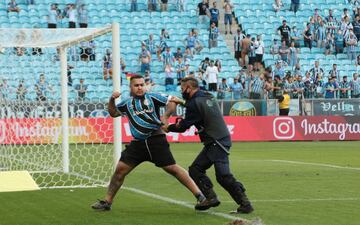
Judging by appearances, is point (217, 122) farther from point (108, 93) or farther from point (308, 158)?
point (108, 93)

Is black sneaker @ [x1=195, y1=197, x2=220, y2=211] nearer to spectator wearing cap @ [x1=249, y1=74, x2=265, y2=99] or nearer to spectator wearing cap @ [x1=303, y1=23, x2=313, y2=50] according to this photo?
spectator wearing cap @ [x1=249, y1=74, x2=265, y2=99]

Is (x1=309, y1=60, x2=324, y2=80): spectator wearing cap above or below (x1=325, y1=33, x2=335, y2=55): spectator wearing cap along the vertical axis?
below

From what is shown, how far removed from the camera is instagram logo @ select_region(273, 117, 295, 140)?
109 feet

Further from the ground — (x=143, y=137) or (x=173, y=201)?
(x=143, y=137)

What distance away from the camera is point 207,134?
446 inches

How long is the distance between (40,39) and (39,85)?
6925 mm

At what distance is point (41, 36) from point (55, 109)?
498cm

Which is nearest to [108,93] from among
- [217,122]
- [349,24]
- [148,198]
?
[349,24]

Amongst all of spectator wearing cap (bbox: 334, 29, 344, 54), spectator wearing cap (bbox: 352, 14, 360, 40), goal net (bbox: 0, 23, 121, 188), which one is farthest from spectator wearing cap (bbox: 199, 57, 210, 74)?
spectator wearing cap (bbox: 352, 14, 360, 40)

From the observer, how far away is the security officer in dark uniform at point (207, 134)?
11188 millimetres

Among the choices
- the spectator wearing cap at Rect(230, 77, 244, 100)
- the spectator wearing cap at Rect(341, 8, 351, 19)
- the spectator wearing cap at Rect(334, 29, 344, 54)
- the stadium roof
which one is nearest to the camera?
the stadium roof

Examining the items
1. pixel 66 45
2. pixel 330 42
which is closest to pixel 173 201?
pixel 66 45

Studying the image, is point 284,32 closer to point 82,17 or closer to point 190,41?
point 190,41

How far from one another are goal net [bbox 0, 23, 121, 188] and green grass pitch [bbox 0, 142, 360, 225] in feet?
3.34
